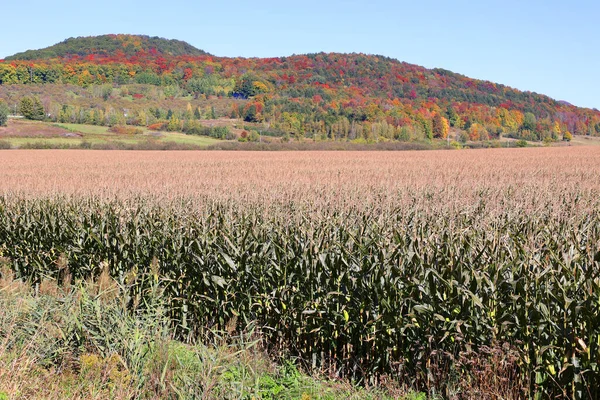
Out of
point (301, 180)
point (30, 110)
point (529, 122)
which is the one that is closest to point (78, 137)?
point (30, 110)

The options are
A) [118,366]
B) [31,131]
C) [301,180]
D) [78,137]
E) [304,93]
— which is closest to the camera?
[118,366]

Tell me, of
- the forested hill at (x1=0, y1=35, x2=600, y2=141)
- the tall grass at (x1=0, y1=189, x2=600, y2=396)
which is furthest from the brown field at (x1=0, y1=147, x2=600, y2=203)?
the forested hill at (x1=0, y1=35, x2=600, y2=141)

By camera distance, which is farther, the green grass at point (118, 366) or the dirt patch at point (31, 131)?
the dirt patch at point (31, 131)

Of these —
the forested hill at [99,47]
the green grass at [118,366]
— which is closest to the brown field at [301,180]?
the green grass at [118,366]

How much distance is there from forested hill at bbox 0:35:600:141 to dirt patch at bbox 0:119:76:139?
1379cm

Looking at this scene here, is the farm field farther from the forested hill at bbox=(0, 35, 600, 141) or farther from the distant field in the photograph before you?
the forested hill at bbox=(0, 35, 600, 141)

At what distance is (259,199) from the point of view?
1191 cm

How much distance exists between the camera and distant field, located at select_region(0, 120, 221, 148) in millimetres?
63219

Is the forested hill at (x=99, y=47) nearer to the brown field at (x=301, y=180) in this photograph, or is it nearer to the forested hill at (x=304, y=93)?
the forested hill at (x=304, y=93)

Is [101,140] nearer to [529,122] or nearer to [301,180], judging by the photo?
[301,180]

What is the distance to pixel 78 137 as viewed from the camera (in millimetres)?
72312

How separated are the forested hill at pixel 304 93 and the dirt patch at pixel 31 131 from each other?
1379 centimetres

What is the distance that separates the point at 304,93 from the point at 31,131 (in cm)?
5606

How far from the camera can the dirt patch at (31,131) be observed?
7000 centimetres
